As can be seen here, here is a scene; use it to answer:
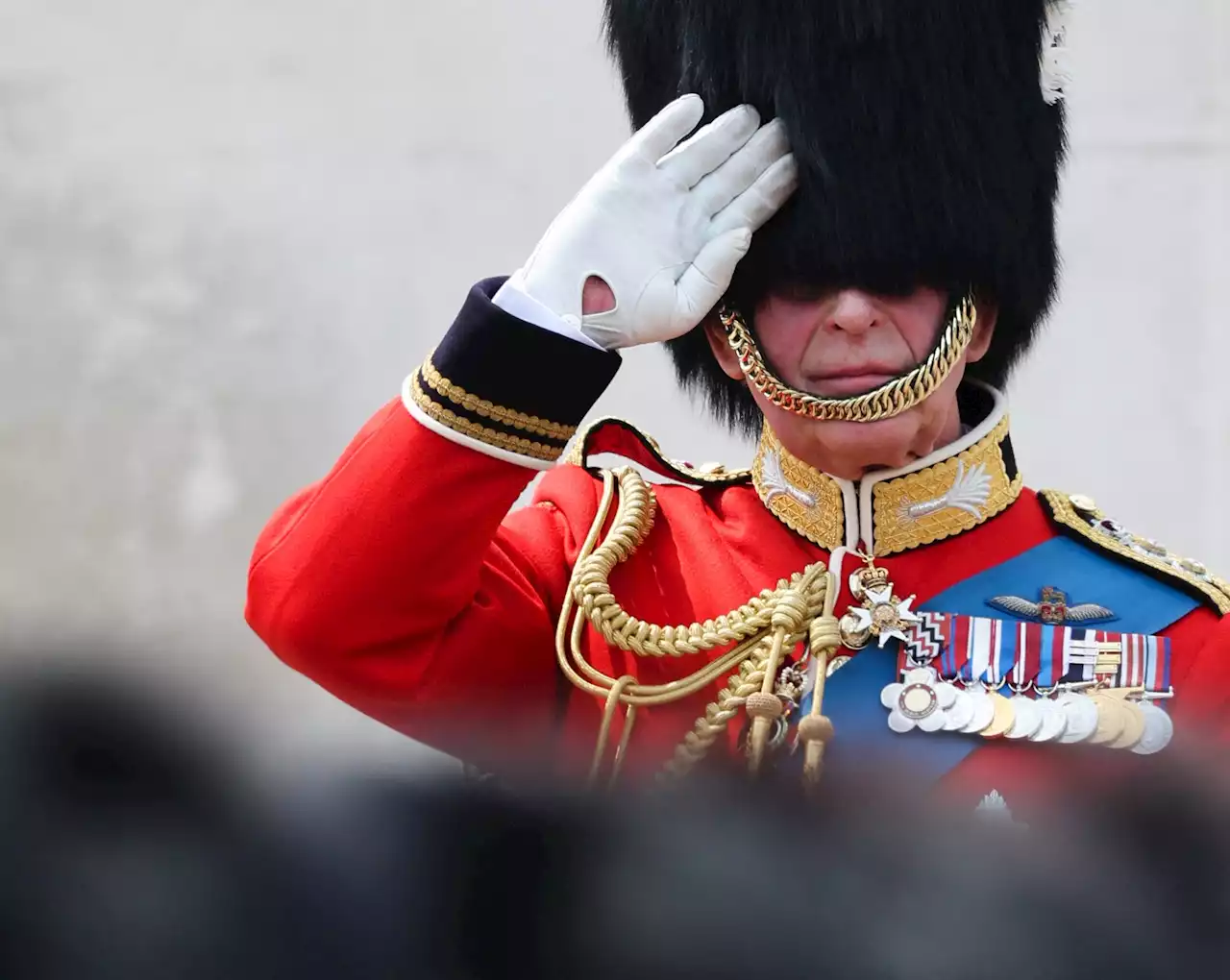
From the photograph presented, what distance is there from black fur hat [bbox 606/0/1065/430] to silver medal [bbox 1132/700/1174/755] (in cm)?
45

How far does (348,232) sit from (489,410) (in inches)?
70.0

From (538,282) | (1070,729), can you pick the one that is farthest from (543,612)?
(1070,729)

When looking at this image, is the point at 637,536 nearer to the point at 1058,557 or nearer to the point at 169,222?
the point at 1058,557

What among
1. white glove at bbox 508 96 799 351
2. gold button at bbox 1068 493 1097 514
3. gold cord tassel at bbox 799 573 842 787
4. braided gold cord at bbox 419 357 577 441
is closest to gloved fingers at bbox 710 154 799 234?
white glove at bbox 508 96 799 351

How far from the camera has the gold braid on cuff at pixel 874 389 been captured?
5.75 ft

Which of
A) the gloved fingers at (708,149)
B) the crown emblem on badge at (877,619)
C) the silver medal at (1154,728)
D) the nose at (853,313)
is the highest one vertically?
the gloved fingers at (708,149)

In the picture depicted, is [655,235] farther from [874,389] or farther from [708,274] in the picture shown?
[874,389]

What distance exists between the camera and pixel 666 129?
1.72m

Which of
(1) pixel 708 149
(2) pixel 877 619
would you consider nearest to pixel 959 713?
(2) pixel 877 619

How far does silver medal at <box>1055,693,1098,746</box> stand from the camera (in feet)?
5.62

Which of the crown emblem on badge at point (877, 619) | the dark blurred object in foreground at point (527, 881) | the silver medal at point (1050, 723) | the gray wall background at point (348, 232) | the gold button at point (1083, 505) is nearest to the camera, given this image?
the dark blurred object in foreground at point (527, 881)

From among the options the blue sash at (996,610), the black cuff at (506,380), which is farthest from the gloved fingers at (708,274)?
the blue sash at (996,610)

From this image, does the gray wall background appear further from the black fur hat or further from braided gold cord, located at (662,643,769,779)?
braided gold cord, located at (662,643,769,779)

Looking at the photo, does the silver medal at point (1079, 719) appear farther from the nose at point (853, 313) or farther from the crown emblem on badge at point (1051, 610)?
the nose at point (853, 313)
